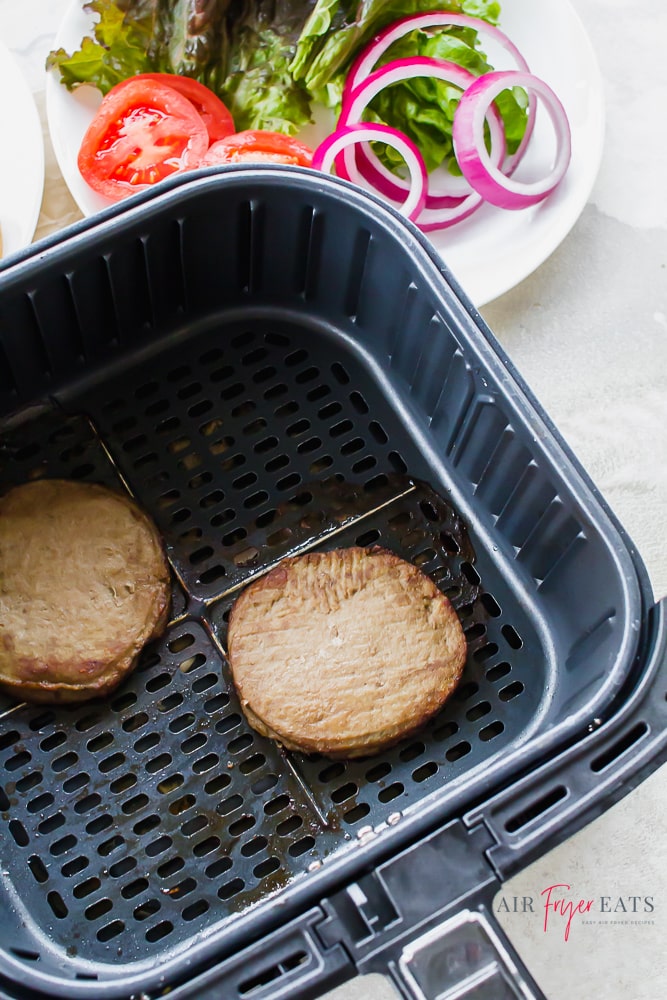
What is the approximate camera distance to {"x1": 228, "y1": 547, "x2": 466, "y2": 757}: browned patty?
38.0 inches

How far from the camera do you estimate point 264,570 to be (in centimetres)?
105

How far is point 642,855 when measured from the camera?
43.9 inches

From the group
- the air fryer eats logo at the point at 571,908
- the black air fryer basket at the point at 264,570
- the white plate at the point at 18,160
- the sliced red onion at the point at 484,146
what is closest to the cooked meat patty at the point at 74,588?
the black air fryer basket at the point at 264,570

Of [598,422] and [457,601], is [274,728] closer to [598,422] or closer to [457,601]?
[457,601]

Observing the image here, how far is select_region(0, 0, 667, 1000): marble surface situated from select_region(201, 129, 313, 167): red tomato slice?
0.78 feet

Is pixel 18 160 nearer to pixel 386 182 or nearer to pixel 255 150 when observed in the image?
pixel 255 150

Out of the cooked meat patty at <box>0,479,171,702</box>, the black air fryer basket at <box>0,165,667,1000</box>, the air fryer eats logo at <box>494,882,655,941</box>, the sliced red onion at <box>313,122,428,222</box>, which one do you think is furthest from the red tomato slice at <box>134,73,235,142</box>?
the air fryer eats logo at <box>494,882,655,941</box>

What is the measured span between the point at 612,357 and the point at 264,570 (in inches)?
24.4

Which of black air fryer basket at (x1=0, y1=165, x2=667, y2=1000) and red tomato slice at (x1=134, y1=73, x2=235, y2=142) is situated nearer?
black air fryer basket at (x1=0, y1=165, x2=667, y2=1000)

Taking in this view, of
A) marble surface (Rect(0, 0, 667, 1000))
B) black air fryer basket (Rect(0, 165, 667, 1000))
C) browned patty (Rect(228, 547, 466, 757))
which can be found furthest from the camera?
marble surface (Rect(0, 0, 667, 1000))

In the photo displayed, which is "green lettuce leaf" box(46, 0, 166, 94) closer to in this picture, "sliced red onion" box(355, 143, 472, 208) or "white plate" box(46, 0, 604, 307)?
"white plate" box(46, 0, 604, 307)

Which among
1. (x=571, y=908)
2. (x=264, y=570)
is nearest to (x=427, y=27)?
(x=264, y=570)

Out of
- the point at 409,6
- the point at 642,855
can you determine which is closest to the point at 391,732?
the point at 642,855

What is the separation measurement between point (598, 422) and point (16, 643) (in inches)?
31.9
